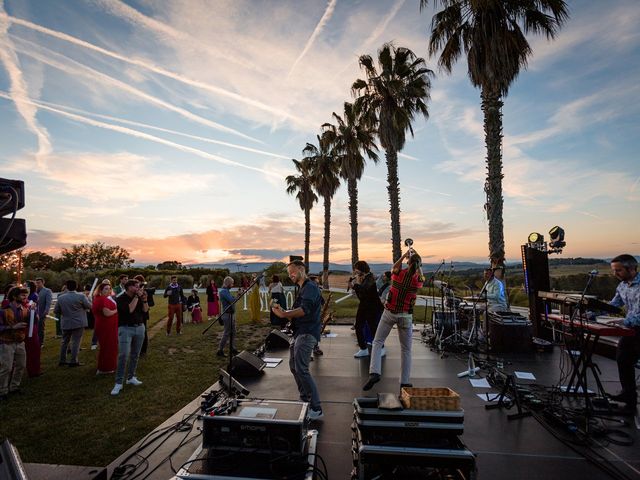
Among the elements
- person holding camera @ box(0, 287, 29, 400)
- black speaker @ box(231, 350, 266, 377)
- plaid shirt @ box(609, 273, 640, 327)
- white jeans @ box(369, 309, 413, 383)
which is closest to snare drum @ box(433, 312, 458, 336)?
white jeans @ box(369, 309, 413, 383)

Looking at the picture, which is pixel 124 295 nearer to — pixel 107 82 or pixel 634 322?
pixel 107 82

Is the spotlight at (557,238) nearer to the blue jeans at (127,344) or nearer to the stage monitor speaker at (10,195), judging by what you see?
the blue jeans at (127,344)

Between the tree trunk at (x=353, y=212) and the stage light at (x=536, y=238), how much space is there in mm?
12088

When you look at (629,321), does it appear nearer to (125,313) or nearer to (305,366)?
(305,366)

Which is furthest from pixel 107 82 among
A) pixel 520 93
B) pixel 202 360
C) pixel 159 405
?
pixel 520 93

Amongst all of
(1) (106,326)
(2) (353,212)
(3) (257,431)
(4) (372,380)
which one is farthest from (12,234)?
(2) (353,212)

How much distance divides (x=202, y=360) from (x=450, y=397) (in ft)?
20.7

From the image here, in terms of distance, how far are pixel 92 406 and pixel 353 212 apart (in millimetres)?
17627

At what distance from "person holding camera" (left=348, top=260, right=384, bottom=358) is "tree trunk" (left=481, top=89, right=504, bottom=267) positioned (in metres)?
5.25

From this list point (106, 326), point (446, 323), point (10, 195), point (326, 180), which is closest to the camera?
point (10, 195)

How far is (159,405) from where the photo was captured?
16.6 ft

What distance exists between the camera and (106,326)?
21.7ft

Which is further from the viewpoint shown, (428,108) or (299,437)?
(428,108)

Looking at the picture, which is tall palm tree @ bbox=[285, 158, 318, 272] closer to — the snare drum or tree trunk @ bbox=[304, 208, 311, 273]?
tree trunk @ bbox=[304, 208, 311, 273]
